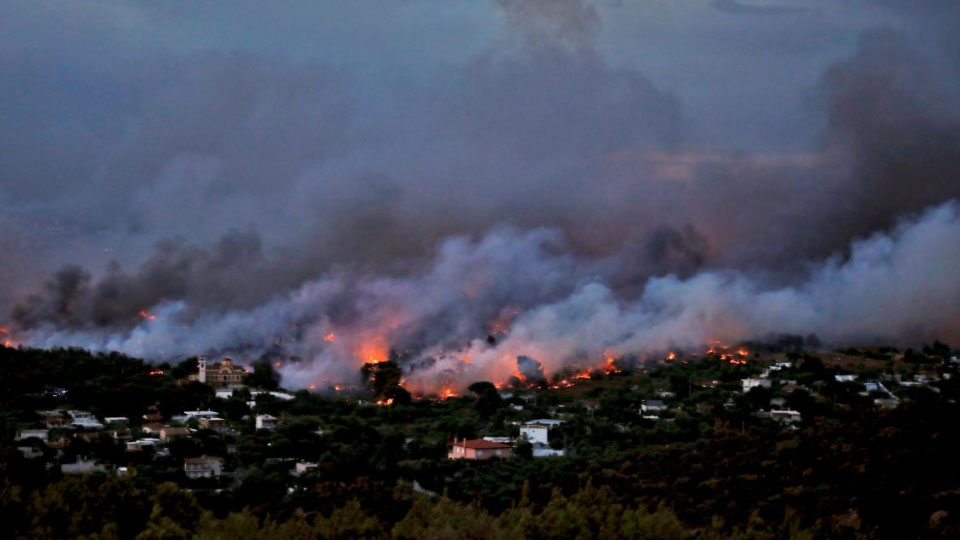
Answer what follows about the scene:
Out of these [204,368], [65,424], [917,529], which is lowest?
[917,529]

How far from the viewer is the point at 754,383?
153 ft

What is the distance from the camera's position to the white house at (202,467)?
31.8 m

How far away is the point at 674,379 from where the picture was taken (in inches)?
1891

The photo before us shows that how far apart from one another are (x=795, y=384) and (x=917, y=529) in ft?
83.7

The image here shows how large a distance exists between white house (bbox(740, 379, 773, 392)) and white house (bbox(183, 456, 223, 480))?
21.7 metres

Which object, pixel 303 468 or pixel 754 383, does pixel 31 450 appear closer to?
pixel 303 468

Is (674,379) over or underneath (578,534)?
over

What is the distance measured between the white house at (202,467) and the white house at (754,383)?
21749 millimetres

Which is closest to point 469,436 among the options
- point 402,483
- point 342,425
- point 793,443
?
point 342,425

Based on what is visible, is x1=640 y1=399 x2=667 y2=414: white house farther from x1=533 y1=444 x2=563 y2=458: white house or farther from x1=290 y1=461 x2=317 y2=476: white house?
x1=290 y1=461 x2=317 y2=476: white house

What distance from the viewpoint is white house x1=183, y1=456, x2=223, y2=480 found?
3183 cm

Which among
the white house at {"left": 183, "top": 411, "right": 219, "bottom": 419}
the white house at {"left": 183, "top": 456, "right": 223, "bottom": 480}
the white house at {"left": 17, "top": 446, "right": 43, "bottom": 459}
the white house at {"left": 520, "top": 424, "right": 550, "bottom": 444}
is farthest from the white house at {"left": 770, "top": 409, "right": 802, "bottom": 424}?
the white house at {"left": 17, "top": 446, "right": 43, "bottom": 459}

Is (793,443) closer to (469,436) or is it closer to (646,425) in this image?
(646,425)

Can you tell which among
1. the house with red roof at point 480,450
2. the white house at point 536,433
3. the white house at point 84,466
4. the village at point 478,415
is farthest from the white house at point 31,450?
the white house at point 536,433
